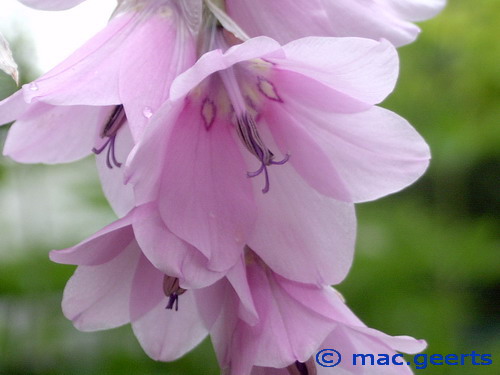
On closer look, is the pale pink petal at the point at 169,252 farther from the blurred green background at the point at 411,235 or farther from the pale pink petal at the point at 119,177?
the blurred green background at the point at 411,235

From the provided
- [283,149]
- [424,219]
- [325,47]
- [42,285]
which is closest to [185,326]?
[283,149]

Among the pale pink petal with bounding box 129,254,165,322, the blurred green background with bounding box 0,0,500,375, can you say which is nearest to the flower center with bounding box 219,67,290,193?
the pale pink petal with bounding box 129,254,165,322

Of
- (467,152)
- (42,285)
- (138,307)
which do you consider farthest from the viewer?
(467,152)

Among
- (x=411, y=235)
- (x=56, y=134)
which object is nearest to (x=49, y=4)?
(x=56, y=134)

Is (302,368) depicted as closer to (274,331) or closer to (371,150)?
(274,331)

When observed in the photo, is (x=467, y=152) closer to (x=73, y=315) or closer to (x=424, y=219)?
(x=424, y=219)

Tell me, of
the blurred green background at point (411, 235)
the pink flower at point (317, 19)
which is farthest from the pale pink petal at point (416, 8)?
the blurred green background at point (411, 235)
